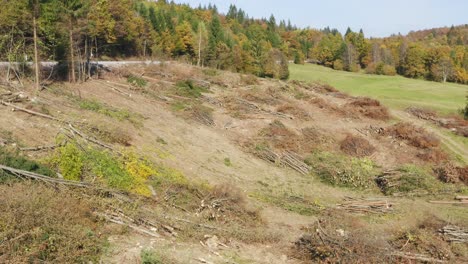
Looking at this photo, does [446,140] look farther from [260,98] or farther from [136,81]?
[136,81]

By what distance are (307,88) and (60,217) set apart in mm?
41280

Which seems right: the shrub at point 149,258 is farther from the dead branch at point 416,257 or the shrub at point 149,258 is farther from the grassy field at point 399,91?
the grassy field at point 399,91

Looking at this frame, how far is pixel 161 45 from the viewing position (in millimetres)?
64875

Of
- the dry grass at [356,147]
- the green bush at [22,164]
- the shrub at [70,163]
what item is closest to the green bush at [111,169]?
the shrub at [70,163]

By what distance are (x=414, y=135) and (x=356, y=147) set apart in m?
5.53

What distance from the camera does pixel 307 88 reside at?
161 ft

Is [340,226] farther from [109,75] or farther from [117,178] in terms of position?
[109,75]

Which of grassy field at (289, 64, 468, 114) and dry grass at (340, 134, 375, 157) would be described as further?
grassy field at (289, 64, 468, 114)

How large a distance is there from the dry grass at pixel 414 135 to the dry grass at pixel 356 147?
152 inches

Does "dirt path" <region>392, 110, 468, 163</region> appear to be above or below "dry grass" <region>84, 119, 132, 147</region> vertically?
below

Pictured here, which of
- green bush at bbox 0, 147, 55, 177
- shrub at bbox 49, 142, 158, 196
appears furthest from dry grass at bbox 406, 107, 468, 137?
green bush at bbox 0, 147, 55, 177

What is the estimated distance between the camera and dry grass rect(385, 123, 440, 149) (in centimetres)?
2830

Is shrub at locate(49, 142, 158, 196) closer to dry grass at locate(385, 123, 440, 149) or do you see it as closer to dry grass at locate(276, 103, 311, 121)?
dry grass at locate(276, 103, 311, 121)

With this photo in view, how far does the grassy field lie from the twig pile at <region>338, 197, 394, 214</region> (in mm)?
28357
